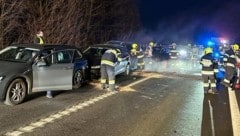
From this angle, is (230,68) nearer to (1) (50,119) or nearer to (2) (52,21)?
(1) (50,119)

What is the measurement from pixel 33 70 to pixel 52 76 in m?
0.63

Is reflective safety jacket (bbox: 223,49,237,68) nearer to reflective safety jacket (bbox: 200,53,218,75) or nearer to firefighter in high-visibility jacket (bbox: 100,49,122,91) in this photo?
reflective safety jacket (bbox: 200,53,218,75)

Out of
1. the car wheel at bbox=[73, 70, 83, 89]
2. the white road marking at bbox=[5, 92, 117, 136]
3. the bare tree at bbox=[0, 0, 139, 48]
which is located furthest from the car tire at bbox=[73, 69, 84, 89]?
the bare tree at bbox=[0, 0, 139, 48]

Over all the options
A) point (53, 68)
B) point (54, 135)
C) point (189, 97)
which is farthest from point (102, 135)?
point (189, 97)

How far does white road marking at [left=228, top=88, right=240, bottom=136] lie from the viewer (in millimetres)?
7902

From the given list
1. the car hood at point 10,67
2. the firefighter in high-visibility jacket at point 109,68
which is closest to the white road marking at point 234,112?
the firefighter in high-visibility jacket at point 109,68

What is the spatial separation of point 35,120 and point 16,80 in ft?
5.95

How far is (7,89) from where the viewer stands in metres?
9.21

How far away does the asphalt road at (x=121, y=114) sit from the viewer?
7438 millimetres

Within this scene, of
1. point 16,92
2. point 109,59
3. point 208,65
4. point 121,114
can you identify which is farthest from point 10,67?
point 208,65

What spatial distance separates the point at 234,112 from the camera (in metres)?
9.62

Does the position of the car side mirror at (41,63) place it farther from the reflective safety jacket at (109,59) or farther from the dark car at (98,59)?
the dark car at (98,59)

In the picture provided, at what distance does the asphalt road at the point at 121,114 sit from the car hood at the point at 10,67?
81 cm

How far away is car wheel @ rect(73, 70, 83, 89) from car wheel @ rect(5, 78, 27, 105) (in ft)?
8.64
